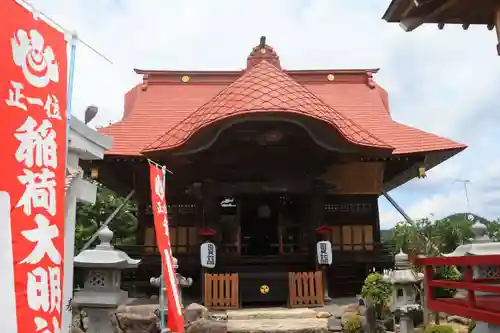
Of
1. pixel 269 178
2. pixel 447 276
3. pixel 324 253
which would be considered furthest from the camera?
pixel 269 178

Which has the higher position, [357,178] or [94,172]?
[94,172]

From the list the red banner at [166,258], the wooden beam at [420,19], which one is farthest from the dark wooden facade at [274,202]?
the wooden beam at [420,19]

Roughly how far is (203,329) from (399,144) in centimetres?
795

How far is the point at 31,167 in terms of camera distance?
3.47 metres

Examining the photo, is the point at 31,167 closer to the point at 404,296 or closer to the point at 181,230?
the point at 404,296

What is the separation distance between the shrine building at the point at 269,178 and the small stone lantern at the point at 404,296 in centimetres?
324

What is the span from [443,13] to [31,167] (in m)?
4.58

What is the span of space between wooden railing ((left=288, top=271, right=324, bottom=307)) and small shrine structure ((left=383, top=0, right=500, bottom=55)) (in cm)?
753

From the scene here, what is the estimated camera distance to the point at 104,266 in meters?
7.82

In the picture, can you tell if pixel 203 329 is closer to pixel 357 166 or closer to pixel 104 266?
pixel 104 266

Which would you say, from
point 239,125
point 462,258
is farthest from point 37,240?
point 239,125

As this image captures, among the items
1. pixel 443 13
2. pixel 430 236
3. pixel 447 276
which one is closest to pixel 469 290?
pixel 443 13

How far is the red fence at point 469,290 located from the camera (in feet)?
14.5

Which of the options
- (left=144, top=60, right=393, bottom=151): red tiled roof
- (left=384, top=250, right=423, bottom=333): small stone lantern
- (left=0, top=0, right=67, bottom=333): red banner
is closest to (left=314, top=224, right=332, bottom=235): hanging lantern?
(left=144, top=60, right=393, bottom=151): red tiled roof
